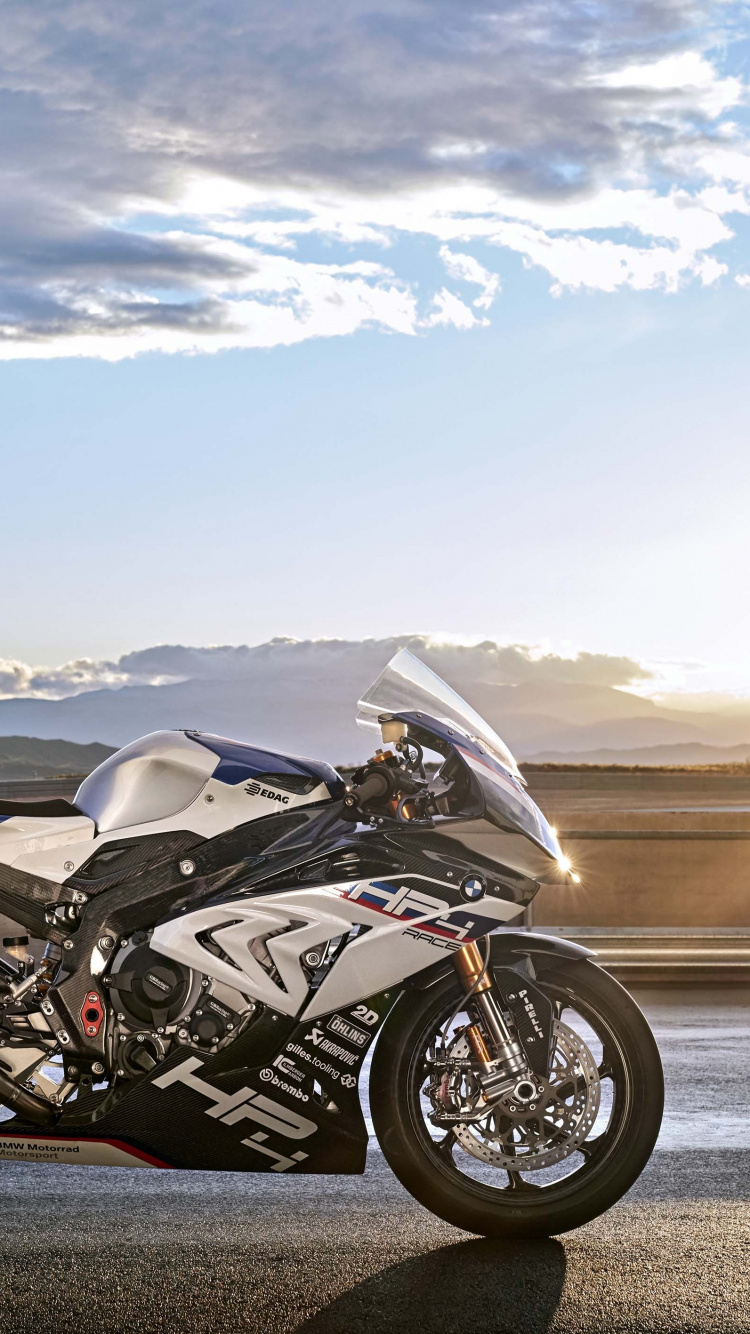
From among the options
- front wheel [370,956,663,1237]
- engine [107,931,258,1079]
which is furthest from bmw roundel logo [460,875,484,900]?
engine [107,931,258,1079]

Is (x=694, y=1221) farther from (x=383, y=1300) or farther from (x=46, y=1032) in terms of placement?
(x=46, y=1032)

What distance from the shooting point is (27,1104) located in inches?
175

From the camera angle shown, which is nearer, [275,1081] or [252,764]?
[275,1081]

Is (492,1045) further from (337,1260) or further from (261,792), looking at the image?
(261,792)

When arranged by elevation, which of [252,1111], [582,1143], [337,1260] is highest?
[252,1111]

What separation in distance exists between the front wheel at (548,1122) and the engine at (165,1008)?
49 centimetres

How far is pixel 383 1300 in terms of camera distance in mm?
4109

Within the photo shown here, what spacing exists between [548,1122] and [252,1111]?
3.04ft

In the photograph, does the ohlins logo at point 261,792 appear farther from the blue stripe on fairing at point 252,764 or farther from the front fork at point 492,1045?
the front fork at point 492,1045

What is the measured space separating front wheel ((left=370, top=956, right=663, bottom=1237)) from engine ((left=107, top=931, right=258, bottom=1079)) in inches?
19.4

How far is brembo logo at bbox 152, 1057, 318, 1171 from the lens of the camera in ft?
14.3

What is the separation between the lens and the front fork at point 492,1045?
4.52 meters

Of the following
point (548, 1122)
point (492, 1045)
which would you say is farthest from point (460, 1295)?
point (492, 1045)

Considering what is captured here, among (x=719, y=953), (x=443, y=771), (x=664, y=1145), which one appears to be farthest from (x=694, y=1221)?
(x=719, y=953)
